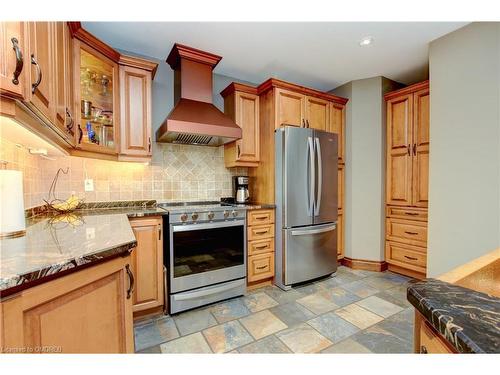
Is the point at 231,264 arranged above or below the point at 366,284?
above

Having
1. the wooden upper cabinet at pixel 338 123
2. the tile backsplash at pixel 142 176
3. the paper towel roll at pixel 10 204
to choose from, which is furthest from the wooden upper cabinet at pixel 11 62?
the wooden upper cabinet at pixel 338 123

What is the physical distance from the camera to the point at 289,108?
264 cm

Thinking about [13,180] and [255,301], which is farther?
[255,301]

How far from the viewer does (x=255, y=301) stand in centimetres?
221

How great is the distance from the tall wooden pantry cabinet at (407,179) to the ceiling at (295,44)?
16.9 inches

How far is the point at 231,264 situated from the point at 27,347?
1754 mm

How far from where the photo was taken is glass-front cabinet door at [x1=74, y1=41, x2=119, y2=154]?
173 centimetres

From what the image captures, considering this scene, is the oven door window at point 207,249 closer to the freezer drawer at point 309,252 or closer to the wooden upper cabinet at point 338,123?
the freezer drawer at point 309,252

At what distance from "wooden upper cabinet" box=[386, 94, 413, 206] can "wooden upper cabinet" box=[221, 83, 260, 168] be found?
5.61 ft

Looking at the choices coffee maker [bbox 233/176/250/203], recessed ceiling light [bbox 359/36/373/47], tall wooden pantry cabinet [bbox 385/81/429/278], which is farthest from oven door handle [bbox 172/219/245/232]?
recessed ceiling light [bbox 359/36/373/47]

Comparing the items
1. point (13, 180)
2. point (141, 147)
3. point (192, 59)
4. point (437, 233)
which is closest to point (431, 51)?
point (437, 233)

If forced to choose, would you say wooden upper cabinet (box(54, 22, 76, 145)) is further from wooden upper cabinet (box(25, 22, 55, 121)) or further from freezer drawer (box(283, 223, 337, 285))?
freezer drawer (box(283, 223, 337, 285))

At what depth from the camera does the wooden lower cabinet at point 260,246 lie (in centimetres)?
242
